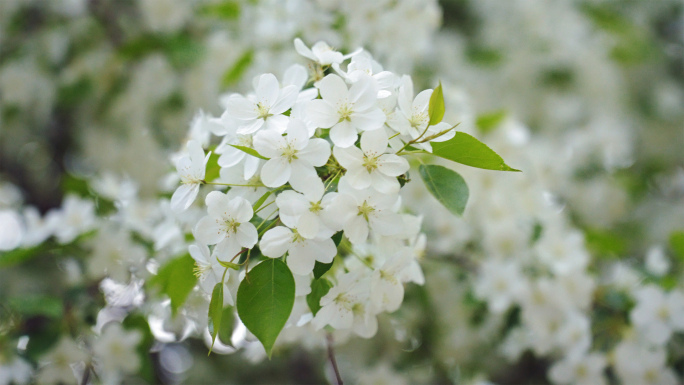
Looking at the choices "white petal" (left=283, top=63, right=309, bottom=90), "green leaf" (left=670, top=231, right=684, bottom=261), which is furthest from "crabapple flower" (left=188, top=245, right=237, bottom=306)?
"green leaf" (left=670, top=231, right=684, bottom=261)

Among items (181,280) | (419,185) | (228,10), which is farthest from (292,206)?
(228,10)

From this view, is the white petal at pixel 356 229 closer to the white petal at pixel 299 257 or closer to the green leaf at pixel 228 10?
the white petal at pixel 299 257

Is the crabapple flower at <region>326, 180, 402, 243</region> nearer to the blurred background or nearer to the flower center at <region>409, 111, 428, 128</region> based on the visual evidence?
the flower center at <region>409, 111, 428, 128</region>

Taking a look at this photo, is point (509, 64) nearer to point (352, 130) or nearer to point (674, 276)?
point (674, 276)

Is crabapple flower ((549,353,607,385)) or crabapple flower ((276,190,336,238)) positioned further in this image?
crabapple flower ((549,353,607,385))

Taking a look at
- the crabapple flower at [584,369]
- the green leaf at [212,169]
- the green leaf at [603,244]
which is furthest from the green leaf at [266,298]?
the green leaf at [603,244]

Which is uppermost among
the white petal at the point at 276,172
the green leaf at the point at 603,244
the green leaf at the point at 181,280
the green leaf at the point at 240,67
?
the white petal at the point at 276,172

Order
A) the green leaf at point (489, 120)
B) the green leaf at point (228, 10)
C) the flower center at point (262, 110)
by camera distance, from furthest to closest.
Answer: the green leaf at point (228, 10) → the green leaf at point (489, 120) → the flower center at point (262, 110)
